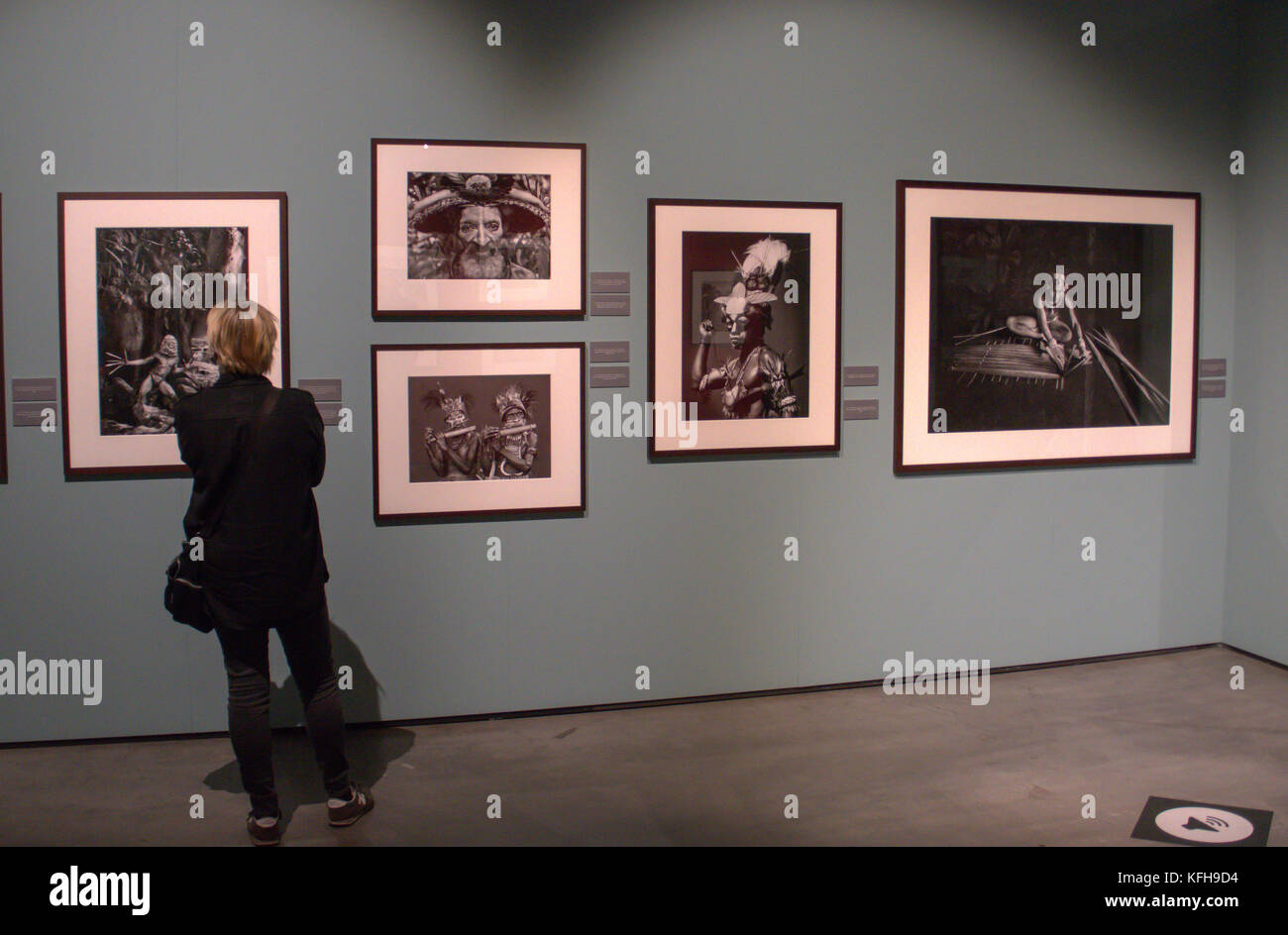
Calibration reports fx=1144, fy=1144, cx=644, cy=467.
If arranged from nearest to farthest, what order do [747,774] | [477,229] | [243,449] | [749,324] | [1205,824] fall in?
[243,449], [1205,824], [747,774], [477,229], [749,324]

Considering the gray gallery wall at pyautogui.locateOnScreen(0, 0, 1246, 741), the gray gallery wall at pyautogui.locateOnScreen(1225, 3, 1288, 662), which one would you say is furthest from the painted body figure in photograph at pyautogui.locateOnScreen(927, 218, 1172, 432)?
the gray gallery wall at pyautogui.locateOnScreen(1225, 3, 1288, 662)

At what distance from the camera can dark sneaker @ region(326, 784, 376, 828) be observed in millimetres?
3922

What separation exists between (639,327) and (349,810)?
2.36m

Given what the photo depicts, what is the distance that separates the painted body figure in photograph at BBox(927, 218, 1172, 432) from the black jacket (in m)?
3.13

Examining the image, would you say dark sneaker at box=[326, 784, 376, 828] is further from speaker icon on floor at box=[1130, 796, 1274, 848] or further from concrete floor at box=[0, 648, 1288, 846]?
speaker icon on floor at box=[1130, 796, 1274, 848]

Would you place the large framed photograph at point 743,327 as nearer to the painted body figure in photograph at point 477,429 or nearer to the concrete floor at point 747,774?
the painted body figure in photograph at point 477,429

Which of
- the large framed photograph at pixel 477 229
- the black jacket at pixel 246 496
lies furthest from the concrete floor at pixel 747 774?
the large framed photograph at pixel 477 229

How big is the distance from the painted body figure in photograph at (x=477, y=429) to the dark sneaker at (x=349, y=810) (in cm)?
142

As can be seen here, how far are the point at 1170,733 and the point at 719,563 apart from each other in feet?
6.71

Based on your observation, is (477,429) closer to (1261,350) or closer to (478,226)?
(478,226)

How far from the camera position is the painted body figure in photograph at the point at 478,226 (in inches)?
190

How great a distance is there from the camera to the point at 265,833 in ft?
12.4

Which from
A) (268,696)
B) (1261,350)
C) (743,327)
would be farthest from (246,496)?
(1261,350)
